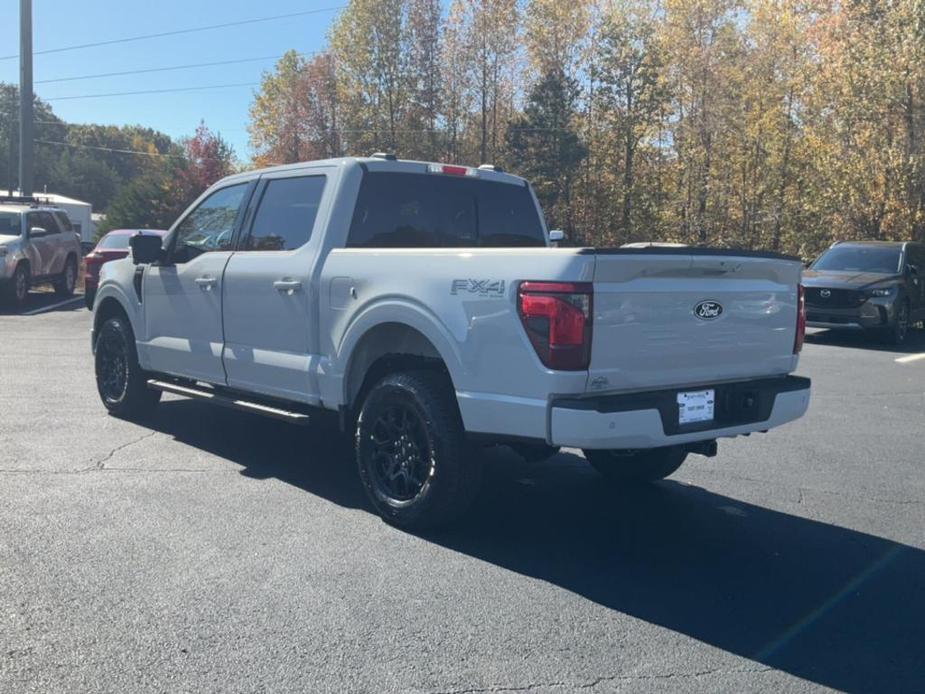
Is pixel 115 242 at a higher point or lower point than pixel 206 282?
higher

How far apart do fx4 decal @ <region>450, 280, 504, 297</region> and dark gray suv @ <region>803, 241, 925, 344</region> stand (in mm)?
11684

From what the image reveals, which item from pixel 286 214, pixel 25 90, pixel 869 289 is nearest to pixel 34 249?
pixel 25 90

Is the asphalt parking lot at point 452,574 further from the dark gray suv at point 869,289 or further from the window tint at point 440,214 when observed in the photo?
the dark gray suv at point 869,289

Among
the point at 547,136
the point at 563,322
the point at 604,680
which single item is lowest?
the point at 604,680

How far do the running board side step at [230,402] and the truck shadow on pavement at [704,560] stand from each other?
45cm

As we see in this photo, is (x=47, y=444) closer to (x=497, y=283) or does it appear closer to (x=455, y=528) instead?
(x=455, y=528)

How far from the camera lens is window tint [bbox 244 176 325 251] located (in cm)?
612

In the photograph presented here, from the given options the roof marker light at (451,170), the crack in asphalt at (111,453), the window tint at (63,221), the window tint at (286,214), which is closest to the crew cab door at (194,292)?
the window tint at (286,214)

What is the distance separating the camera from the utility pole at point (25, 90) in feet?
75.8

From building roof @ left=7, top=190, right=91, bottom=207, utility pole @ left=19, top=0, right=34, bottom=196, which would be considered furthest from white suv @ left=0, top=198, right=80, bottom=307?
utility pole @ left=19, top=0, right=34, bottom=196

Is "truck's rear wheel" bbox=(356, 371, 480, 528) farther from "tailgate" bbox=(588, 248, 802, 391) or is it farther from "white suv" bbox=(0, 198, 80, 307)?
"white suv" bbox=(0, 198, 80, 307)

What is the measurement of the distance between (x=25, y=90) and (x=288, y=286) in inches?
846

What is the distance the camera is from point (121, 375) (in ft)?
26.2

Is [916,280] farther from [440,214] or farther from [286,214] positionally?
[286,214]
